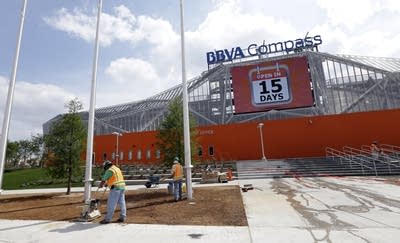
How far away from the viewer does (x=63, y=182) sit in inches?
864

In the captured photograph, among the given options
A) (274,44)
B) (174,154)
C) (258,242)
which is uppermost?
(274,44)

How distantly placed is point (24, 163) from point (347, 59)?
212 ft

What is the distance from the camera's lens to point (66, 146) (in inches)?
594

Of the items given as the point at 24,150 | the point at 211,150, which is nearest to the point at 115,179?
the point at 211,150

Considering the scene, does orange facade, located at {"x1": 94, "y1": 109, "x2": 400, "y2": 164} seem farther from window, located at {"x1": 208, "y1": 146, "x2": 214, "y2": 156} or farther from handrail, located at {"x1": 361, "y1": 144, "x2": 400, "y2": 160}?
handrail, located at {"x1": 361, "y1": 144, "x2": 400, "y2": 160}

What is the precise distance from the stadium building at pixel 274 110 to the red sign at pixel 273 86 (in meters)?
0.14

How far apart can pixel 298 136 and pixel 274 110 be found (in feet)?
43.4

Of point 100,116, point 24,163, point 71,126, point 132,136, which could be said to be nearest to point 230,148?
point 132,136

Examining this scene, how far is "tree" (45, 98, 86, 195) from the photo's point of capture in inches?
590

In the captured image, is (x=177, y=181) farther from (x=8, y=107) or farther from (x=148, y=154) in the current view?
(x=148, y=154)

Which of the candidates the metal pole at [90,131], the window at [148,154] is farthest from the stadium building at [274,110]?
the metal pole at [90,131]

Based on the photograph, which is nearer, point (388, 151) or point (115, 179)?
point (115, 179)

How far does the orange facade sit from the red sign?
12.9 metres

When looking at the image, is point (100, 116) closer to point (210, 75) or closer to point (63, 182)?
point (210, 75)
